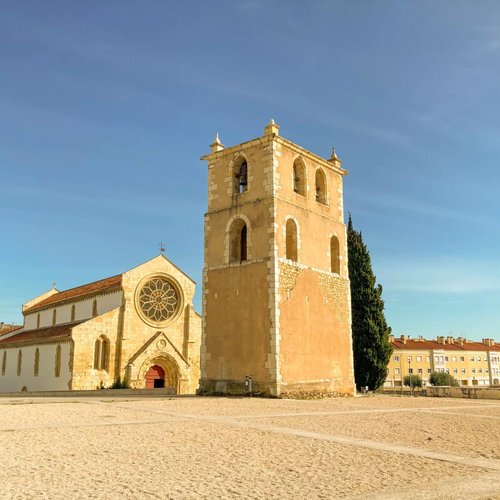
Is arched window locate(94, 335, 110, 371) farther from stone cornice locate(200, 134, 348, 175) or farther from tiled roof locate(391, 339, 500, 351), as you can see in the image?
tiled roof locate(391, 339, 500, 351)

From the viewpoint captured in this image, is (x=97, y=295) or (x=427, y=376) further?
(x=427, y=376)

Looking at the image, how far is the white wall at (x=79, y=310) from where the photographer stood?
124ft

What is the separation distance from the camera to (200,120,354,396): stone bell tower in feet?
68.8

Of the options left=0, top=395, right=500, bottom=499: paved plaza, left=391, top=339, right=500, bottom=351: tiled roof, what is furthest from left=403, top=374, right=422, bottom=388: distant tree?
left=0, top=395, right=500, bottom=499: paved plaza

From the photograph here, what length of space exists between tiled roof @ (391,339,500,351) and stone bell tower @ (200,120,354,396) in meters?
68.0

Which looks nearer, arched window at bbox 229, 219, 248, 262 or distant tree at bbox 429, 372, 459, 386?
arched window at bbox 229, 219, 248, 262

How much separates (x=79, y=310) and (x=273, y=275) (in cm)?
2561

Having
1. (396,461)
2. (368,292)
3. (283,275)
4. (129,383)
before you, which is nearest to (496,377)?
(368,292)

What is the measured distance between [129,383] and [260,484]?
31043 mm

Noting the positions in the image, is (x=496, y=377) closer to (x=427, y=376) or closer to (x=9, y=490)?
(x=427, y=376)

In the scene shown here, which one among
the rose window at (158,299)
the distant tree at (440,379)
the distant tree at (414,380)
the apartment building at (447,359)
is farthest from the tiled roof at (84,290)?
the apartment building at (447,359)

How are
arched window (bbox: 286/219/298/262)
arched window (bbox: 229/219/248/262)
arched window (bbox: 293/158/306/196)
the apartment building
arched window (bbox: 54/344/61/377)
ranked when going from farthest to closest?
the apartment building
arched window (bbox: 54/344/61/377)
arched window (bbox: 293/158/306/196)
arched window (bbox: 229/219/248/262)
arched window (bbox: 286/219/298/262)

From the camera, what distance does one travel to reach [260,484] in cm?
581

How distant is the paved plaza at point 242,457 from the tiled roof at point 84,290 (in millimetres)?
27018
